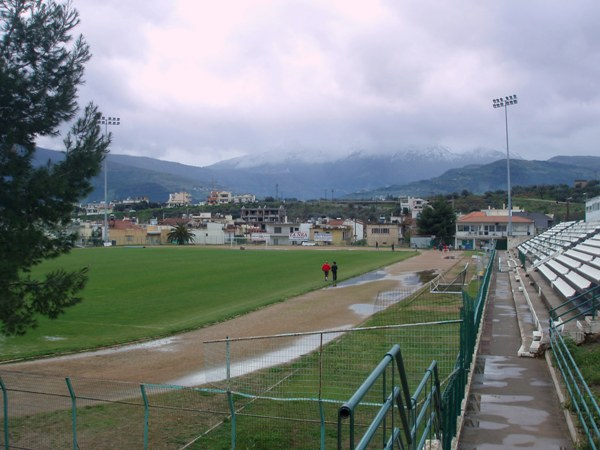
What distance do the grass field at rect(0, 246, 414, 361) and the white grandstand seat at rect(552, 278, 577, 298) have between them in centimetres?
1254

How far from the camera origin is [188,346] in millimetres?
19125

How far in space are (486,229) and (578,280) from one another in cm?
8281

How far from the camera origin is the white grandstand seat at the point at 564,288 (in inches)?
730

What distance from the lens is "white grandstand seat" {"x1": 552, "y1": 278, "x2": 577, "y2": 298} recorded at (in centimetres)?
1853

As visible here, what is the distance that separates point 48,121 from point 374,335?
378 inches

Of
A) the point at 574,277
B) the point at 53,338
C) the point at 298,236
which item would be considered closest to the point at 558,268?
the point at 574,277

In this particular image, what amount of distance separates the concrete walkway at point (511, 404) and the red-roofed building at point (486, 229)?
83.8 meters

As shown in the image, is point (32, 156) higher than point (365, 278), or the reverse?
point (32, 156)

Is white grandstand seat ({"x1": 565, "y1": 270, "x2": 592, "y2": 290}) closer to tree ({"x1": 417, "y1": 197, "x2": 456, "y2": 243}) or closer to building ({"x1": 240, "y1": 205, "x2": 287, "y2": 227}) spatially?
tree ({"x1": 417, "y1": 197, "x2": 456, "y2": 243})

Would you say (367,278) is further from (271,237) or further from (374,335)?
(271,237)

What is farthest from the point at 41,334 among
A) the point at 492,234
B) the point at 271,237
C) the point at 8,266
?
the point at 271,237

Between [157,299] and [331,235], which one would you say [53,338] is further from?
[331,235]

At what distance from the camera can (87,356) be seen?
18.0 m

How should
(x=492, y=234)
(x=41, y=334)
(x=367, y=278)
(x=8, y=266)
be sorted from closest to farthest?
(x=8, y=266) → (x=41, y=334) → (x=367, y=278) → (x=492, y=234)
